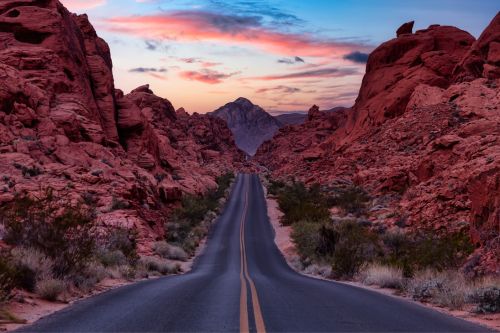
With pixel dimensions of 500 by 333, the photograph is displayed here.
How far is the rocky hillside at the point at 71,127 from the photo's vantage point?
32875 millimetres

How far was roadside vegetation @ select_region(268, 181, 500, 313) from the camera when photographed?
13480mm

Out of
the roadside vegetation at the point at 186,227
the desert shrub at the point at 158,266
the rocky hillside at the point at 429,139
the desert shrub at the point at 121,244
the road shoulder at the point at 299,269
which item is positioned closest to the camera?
the road shoulder at the point at 299,269

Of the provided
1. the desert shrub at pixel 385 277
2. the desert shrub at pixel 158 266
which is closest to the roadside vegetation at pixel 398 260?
the desert shrub at pixel 385 277

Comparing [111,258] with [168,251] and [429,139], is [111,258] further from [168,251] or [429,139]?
[429,139]

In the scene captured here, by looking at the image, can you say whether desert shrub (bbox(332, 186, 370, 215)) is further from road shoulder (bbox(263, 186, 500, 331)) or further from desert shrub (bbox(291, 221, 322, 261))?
desert shrub (bbox(291, 221, 322, 261))

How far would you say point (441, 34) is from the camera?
79188 millimetres

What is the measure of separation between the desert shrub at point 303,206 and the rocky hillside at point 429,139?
450 centimetres

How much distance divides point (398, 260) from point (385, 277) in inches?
132

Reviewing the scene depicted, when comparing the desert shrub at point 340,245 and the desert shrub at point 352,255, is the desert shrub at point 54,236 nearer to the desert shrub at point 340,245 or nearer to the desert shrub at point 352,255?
the desert shrub at point 352,255

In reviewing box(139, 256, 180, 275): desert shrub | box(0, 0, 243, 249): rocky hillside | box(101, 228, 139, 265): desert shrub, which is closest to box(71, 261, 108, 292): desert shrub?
box(101, 228, 139, 265): desert shrub

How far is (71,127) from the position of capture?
130 feet

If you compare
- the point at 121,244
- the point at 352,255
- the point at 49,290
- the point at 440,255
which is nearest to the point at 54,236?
the point at 49,290

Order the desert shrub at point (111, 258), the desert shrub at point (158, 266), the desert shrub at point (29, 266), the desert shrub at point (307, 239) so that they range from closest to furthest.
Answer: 1. the desert shrub at point (29, 266)
2. the desert shrub at point (111, 258)
3. the desert shrub at point (158, 266)
4. the desert shrub at point (307, 239)

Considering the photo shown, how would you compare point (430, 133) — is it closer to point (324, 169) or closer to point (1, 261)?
point (324, 169)
